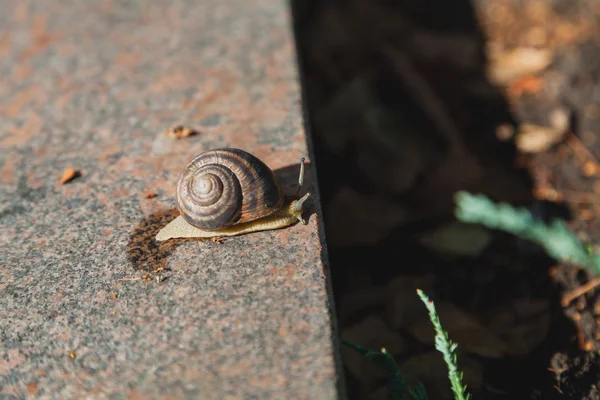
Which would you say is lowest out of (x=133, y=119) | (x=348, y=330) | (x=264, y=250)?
(x=348, y=330)

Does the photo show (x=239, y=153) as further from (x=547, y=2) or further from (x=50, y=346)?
(x=547, y=2)

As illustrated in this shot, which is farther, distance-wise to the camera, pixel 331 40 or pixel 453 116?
pixel 331 40

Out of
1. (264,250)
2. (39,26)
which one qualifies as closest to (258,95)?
(264,250)

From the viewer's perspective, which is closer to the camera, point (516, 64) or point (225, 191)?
point (225, 191)

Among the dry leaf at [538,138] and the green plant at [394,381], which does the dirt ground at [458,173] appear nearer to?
the dry leaf at [538,138]

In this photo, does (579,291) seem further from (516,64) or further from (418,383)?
(516,64)

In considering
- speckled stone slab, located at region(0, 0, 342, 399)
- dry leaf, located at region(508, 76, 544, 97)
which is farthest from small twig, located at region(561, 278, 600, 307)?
dry leaf, located at region(508, 76, 544, 97)

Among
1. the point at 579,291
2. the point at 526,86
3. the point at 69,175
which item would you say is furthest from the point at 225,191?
the point at 526,86
